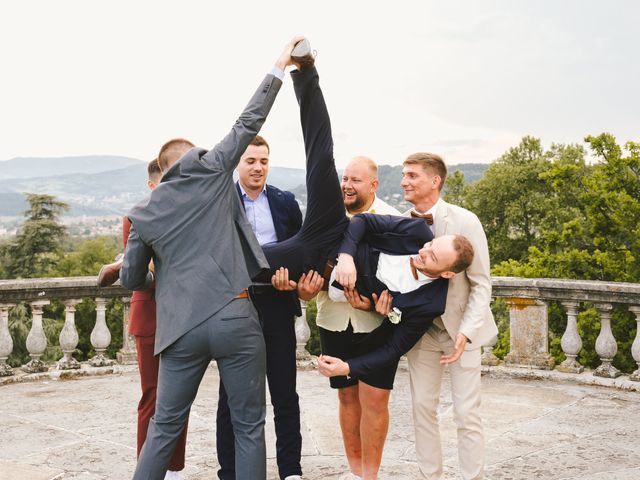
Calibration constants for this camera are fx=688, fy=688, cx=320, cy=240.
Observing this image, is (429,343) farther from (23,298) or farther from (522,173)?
(522,173)

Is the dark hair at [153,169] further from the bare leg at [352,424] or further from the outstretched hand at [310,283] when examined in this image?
the bare leg at [352,424]

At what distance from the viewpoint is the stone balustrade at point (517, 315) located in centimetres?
635

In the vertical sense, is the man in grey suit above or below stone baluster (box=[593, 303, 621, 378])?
above

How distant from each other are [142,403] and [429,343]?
5.25ft

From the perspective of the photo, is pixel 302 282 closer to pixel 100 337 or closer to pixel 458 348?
pixel 458 348

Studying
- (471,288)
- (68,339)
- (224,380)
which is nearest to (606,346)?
(471,288)

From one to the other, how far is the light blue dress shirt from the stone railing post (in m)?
3.55

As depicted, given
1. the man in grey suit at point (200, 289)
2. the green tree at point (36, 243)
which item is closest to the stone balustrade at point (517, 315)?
the man in grey suit at point (200, 289)

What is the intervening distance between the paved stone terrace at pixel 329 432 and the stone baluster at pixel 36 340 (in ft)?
0.87

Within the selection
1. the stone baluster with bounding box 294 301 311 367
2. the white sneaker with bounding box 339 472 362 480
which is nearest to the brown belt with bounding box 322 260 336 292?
the white sneaker with bounding box 339 472 362 480

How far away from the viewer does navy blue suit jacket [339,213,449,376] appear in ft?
11.0

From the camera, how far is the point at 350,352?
3.70 meters

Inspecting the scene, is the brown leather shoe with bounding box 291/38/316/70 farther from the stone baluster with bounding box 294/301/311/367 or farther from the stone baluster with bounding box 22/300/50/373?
the stone baluster with bounding box 22/300/50/373

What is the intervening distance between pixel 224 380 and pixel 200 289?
0.46m
